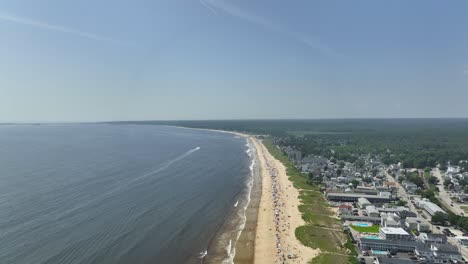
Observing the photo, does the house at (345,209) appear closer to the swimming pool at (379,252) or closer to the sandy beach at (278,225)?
the sandy beach at (278,225)

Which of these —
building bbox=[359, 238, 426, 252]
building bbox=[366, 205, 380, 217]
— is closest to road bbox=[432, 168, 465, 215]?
building bbox=[366, 205, 380, 217]

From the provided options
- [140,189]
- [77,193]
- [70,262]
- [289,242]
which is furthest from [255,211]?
[77,193]

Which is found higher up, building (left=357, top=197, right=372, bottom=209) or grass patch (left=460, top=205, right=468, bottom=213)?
building (left=357, top=197, right=372, bottom=209)

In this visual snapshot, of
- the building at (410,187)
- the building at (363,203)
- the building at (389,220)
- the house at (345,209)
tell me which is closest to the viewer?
the building at (389,220)

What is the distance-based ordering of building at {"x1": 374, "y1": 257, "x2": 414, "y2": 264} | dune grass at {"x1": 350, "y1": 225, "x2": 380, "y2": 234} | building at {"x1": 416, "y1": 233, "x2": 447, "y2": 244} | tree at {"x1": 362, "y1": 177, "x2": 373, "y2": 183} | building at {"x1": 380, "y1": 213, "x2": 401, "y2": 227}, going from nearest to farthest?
building at {"x1": 374, "y1": 257, "x2": 414, "y2": 264}, building at {"x1": 416, "y1": 233, "x2": 447, "y2": 244}, dune grass at {"x1": 350, "y1": 225, "x2": 380, "y2": 234}, building at {"x1": 380, "y1": 213, "x2": 401, "y2": 227}, tree at {"x1": 362, "y1": 177, "x2": 373, "y2": 183}

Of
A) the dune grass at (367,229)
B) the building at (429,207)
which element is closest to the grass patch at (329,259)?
the dune grass at (367,229)

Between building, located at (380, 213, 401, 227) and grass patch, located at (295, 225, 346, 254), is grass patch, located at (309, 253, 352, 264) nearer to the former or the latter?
grass patch, located at (295, 225, 346, 254)
